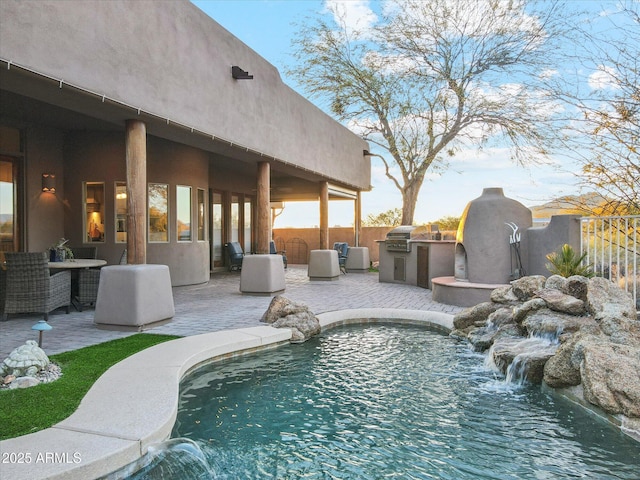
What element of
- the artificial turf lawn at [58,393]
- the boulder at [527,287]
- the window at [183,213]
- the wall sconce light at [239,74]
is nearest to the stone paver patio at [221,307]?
the artificial turf lawn at [58,393]

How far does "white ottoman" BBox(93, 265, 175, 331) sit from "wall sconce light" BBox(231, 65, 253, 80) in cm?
421

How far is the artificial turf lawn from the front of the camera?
2930 millimetres

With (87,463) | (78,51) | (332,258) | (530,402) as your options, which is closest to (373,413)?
(530,402)

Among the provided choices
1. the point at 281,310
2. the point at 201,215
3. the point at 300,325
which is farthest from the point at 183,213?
the point at 300,325

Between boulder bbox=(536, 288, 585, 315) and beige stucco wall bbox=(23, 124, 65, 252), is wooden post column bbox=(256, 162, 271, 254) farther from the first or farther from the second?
boulder bbox=(536, 288, 585, 315)

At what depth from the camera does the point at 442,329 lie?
6.82 metres

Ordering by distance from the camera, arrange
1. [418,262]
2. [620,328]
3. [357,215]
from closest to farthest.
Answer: [620,328], [418,262], [357,215]

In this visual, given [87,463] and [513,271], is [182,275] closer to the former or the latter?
[513,271]

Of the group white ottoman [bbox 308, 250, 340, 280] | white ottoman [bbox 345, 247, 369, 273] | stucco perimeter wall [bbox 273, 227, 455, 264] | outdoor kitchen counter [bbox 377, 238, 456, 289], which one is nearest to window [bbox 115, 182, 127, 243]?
white ottoman [bbox 308, 250, 340, 280]

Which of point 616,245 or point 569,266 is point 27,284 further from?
point 616,245

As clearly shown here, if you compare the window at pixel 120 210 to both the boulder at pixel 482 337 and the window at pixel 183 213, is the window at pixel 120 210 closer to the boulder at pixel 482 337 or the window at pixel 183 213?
the window at pixel 183 213

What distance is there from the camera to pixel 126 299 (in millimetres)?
6000

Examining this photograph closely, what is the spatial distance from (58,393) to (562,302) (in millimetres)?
5211

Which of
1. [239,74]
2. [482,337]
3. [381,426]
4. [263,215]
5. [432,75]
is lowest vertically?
[381,426]
